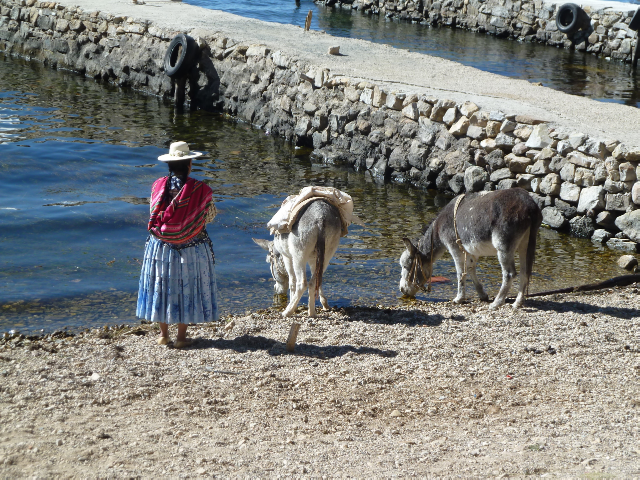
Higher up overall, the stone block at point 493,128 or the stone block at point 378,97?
the stone block at point 378,97

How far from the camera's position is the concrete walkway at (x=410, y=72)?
43.7 ft

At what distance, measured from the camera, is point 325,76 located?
656 inches

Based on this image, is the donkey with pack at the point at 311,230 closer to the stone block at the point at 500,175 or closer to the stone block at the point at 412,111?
the stone block at the point at 500,175

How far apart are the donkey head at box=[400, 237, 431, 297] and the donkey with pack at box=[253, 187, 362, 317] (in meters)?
1.36

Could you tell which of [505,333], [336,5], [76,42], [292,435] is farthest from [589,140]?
[336,5]

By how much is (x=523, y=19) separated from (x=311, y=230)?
25.6 meters

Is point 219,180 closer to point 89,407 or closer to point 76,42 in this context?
point 89,407

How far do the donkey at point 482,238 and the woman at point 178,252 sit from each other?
3.06 meters

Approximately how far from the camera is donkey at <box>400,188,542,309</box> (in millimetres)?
7715

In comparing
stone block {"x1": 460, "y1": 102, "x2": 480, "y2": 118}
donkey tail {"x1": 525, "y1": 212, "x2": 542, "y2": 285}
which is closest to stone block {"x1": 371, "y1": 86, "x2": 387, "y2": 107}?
stone block {"x1": 460, "y1": 102, "x2": 480, "y2": 118}

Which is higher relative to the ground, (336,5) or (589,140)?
(336,5)

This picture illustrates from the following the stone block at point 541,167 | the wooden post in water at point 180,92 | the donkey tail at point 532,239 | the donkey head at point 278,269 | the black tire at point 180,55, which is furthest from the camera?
the wooden post in water at point 180,92

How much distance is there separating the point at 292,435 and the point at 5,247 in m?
7.03

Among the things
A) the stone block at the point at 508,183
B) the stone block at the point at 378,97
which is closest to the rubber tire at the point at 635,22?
the stone block at the point at 378,97
